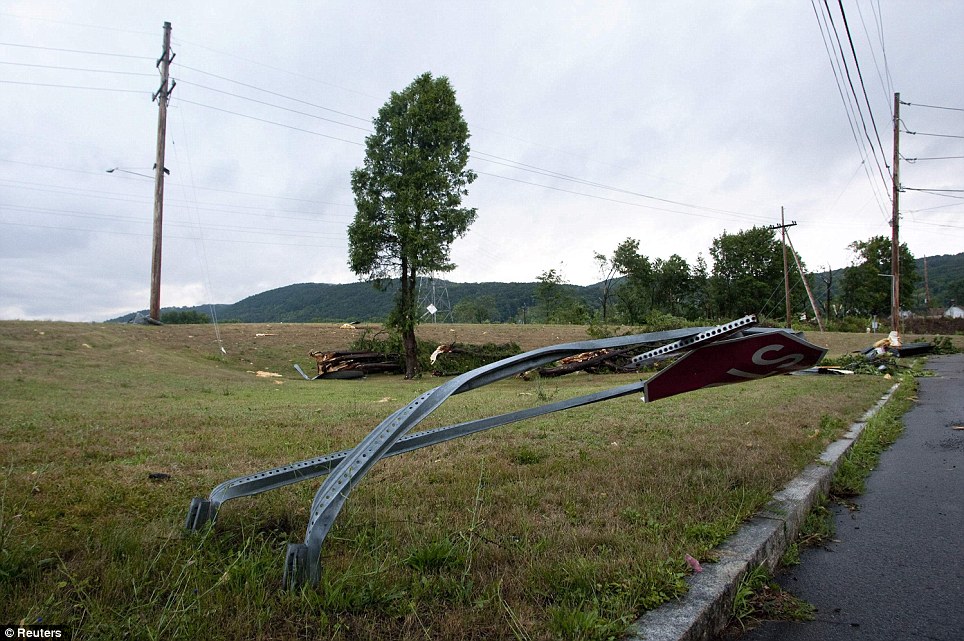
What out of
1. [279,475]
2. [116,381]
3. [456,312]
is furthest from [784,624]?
[456,312]

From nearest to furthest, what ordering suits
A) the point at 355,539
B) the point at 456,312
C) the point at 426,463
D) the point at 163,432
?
the point at 355,539 → the point at 426,463 → the point at 163,432 → the point at 456,312

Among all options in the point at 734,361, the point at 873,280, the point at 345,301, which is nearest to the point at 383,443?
the point at 734,361

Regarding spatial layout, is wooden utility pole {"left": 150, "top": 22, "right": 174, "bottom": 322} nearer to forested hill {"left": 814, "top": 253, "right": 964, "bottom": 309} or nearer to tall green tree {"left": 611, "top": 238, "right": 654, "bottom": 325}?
tall green tree {"left": 611, "top": 238, "right": 654, "bottom": 325}

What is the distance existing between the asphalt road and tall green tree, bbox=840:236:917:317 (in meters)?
81.8

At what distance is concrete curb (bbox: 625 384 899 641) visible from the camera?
1801mm

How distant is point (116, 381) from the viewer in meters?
13.0

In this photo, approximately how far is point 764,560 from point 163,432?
517 cm

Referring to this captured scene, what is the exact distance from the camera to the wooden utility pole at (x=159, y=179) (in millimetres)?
24641

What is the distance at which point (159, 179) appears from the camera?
83.5 feet

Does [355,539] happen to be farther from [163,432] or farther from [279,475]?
[163,432]

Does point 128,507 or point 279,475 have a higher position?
point 279,475

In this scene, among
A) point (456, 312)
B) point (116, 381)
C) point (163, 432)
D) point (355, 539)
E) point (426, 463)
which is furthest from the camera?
point (456, 312)

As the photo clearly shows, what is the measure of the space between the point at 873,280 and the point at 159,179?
8180 cm

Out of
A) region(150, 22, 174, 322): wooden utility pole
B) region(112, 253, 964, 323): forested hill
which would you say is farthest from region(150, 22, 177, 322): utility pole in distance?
region(112, 253, 964, 323): forested hill
